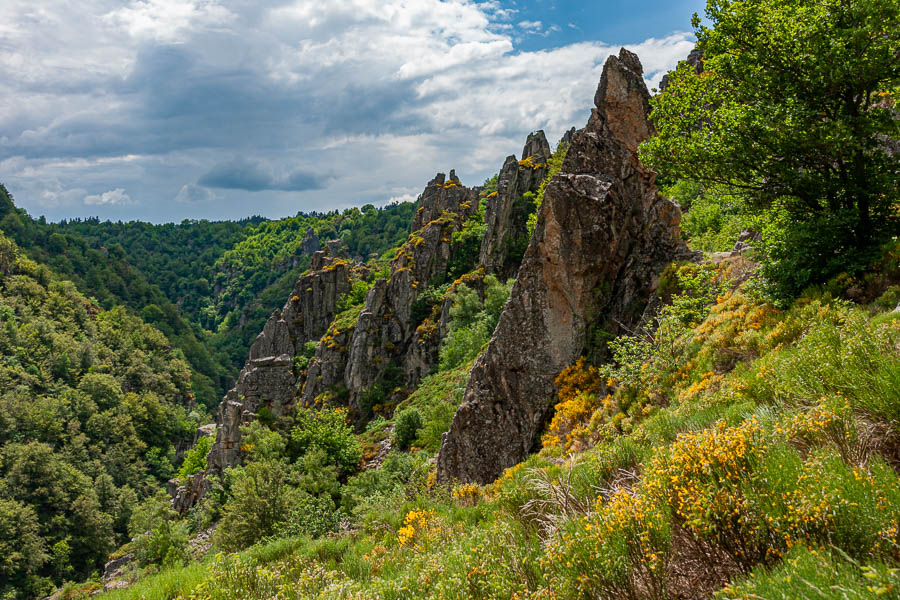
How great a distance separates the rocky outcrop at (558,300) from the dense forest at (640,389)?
8cm

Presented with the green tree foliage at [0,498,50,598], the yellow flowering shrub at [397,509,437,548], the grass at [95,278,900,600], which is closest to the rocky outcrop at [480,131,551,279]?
the yellow flowering shrub at [397,509,437,548]

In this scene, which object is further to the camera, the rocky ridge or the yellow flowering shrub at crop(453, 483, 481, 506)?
the rocky ridge

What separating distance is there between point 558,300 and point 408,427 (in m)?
14.2

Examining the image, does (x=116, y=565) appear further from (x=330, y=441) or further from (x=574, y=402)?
(x=574, y=402)

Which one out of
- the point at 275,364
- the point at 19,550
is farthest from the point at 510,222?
the point at 19,550

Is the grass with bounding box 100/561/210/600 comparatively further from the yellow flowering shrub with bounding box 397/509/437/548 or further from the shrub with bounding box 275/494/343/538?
the shrub with bounding box 275/494/343/538

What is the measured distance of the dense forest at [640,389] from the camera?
3.52 metres

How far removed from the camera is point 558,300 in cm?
1617

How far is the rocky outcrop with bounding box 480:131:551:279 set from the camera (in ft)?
141

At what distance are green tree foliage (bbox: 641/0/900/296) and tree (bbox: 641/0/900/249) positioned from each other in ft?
0.07

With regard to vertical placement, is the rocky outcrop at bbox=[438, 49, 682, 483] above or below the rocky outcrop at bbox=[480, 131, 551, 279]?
below

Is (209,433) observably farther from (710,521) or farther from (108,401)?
(710,521)

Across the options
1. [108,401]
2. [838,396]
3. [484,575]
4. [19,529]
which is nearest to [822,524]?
[838,396]

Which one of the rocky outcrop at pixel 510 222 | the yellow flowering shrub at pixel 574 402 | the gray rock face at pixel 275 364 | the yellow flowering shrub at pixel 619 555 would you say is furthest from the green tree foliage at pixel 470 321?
the yellow flowering shrub at pixel 619 555
